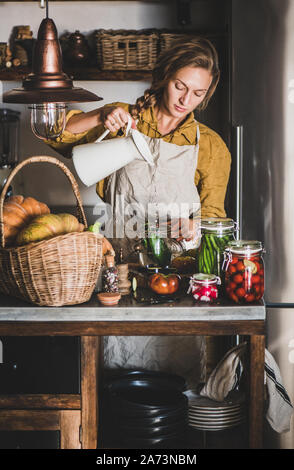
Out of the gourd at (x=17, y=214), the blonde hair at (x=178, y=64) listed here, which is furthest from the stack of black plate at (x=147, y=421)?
the blonde hair at (x=178, y=64)

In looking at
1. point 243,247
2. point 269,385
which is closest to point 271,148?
point 243,247

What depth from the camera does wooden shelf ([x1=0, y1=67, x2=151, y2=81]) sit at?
335 cm

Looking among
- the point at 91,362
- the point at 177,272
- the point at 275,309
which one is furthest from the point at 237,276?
the point at 275,309

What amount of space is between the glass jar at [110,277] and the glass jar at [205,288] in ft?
0.73

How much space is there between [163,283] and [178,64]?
1.41 meters

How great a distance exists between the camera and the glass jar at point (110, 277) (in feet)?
5.59

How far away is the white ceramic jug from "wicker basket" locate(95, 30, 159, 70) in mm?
1750

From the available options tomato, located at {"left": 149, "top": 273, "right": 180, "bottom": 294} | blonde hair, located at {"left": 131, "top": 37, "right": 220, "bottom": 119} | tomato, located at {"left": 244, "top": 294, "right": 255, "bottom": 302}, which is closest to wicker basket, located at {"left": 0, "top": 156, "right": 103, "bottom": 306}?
tomato, located at {"left": 149, "top": 273, "right": 180, "bottom": 294}

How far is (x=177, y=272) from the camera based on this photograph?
75.6 inches

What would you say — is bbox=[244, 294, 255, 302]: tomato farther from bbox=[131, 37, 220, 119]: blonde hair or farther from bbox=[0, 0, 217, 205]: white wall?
bbox=[0, 0, 217, 205]: white wall

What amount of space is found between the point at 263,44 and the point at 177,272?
1120 millimetres

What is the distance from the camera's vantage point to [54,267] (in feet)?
5.06

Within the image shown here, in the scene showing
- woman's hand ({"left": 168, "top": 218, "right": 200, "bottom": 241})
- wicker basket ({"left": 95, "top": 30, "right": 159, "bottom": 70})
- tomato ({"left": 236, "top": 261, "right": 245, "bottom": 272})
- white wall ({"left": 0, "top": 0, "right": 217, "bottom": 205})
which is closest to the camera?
tomato ({"left": 236, "top": 261, "right": 245, "bottom": 272})

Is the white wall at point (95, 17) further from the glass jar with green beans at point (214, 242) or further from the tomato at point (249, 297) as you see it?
the tomato at point (249, 297)
